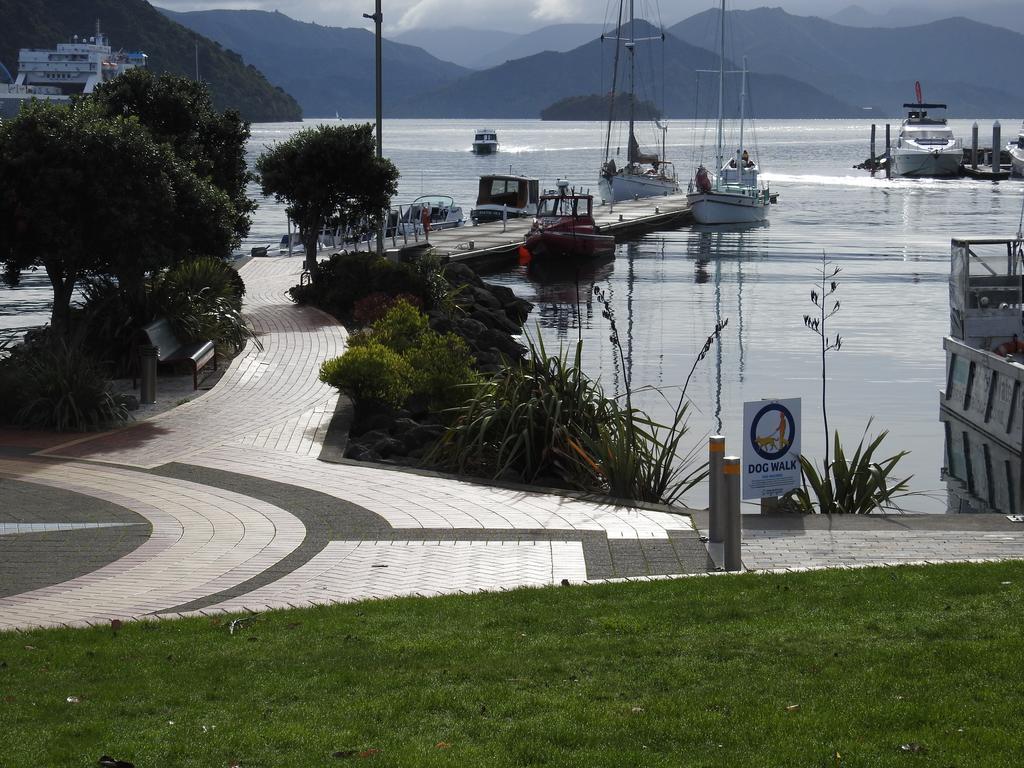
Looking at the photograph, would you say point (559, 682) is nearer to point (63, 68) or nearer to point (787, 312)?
point (787, 312)

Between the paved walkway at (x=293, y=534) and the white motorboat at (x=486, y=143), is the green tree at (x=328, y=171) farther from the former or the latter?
the white motorboat at (x=486, y=143)

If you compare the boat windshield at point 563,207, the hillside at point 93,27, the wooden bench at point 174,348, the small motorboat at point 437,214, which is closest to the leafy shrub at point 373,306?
the wooden bench at point 174,348

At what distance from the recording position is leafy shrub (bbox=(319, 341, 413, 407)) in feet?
54.9

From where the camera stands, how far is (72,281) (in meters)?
18.7

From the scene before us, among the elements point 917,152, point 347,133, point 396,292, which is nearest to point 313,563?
point 396,292

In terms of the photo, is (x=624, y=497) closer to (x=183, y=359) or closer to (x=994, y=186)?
(x=183, y=359)

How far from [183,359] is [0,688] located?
1296 cm

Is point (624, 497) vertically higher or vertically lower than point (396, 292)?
lower

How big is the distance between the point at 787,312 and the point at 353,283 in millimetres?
16086

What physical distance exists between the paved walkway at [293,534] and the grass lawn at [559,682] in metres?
0.98

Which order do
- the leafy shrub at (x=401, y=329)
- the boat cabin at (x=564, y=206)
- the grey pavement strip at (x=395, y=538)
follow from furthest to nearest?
the boat cabin at (x=564, y=206) → the leafy shrub at (x=401, y=329) → the grey pavement strip at (x=395, y=538)

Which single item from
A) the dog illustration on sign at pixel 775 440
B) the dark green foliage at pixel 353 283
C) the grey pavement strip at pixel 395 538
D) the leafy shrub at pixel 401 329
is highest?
the dark green foliage at pixel 353 283

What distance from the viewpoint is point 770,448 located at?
1144cm

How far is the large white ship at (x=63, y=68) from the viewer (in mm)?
149000
